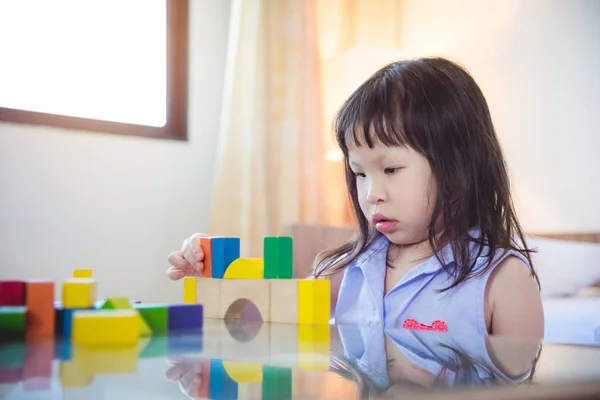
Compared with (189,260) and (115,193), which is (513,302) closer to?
(189,260)

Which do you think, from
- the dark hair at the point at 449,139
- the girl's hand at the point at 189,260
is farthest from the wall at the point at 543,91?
the girl's hand at the point at 189,260

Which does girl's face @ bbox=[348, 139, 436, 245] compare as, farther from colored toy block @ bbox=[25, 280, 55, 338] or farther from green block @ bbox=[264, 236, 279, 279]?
colored toy block @ bbox=[25, 280, 55, 338]

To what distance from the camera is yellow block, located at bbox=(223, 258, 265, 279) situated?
2.52ft

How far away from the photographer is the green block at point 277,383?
25 centimetres

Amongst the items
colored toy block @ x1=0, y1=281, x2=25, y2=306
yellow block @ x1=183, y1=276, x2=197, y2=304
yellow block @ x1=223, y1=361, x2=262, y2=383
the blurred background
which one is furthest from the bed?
yellow block @ x1=223, y1=361, x2=262, y2=383

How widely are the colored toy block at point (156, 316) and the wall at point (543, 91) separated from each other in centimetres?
253

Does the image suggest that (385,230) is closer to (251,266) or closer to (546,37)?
(251,266)

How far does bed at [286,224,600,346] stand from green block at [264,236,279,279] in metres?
0.84

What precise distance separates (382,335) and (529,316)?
51cm

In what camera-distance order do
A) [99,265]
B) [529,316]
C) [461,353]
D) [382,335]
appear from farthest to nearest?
[99,265] → [529,316] → [382,335] → [461,353]

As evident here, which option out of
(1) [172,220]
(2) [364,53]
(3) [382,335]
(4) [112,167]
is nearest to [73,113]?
(4) [112,167]

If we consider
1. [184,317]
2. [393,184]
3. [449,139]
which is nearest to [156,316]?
[184,317]

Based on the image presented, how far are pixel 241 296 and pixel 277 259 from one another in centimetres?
6

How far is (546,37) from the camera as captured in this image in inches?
112
